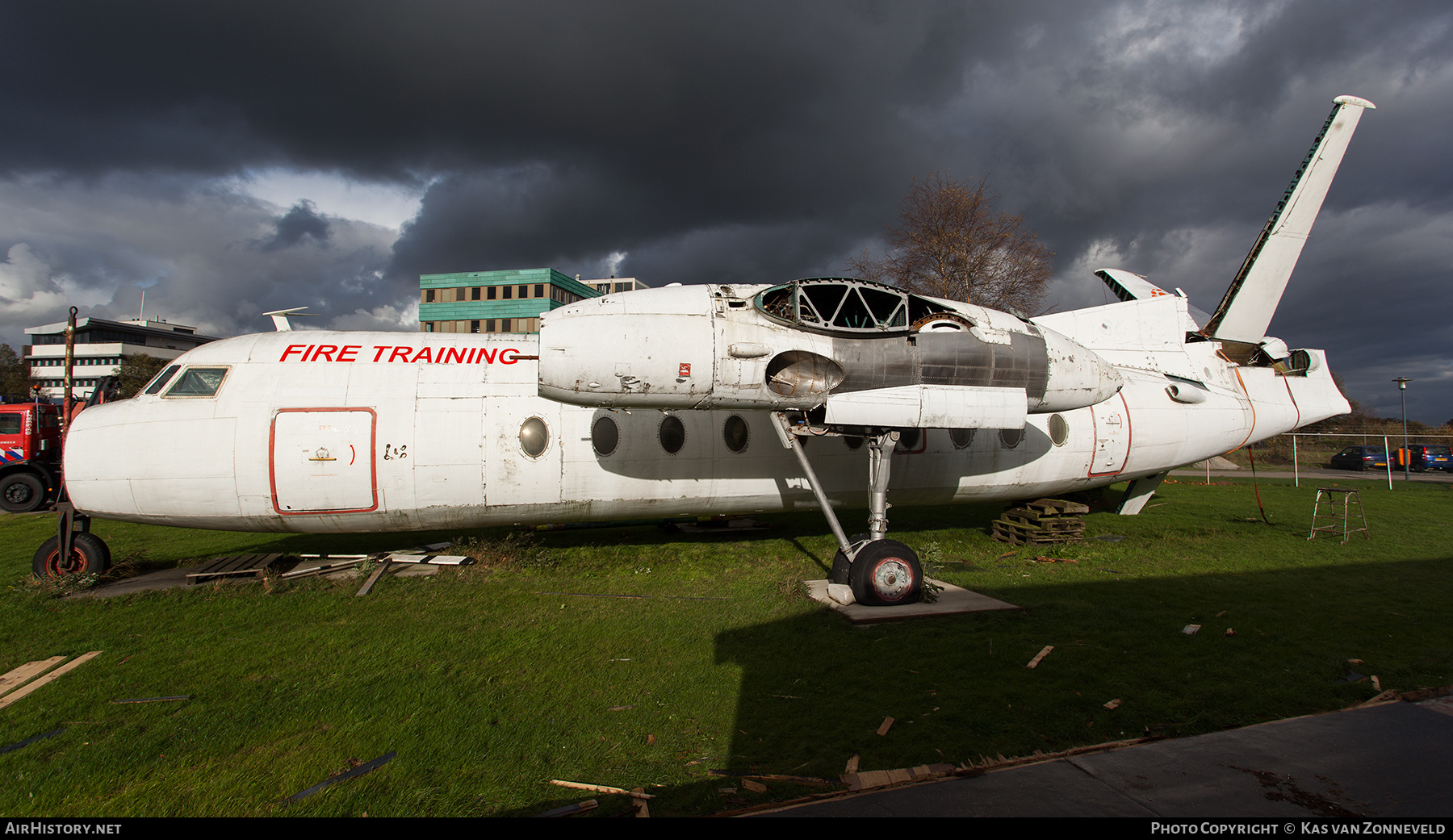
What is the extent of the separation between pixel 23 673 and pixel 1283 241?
788 inches

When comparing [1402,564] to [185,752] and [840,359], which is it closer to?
[840,359]

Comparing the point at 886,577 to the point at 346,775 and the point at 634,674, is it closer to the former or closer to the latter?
the point at 634,674

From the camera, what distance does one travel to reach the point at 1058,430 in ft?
35.6

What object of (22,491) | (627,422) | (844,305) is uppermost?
(844,305)

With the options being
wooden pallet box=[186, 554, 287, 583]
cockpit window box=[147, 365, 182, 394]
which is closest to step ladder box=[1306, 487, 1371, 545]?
wooden pallet box=[186, 554, 287, 583]

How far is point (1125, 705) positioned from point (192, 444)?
1102 centimetres

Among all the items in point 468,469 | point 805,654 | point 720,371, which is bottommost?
point 805,654

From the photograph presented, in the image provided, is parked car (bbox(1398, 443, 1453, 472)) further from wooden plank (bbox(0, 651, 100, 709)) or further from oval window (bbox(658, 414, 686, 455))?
wooden plank (bbox(0, 651, 100, 709))

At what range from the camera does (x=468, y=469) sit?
8.60 meters

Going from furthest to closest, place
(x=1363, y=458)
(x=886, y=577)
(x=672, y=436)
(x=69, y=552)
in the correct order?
(x=1363, y=458) → (x=672, y=436) → (x=69, y=552) → (x=886, y=577)

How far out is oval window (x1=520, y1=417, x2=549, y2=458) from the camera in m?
8.83

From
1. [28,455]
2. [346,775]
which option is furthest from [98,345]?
[346,775]
